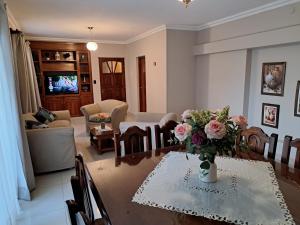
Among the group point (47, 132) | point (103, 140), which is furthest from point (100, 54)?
point (47, 132)

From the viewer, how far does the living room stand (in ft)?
8.46

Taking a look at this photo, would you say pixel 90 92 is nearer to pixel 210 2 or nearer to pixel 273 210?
pixel 210 2

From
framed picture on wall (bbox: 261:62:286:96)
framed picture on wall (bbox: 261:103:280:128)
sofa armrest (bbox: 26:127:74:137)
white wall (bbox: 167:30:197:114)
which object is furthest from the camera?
white wall (bbox: 167:30:197:114)

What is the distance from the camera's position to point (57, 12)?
408cm

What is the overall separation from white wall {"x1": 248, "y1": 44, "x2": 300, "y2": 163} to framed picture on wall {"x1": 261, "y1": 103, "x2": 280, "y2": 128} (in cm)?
7

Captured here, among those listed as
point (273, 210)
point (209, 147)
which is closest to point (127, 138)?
point (209, 147)

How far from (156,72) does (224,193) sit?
4.86 meters

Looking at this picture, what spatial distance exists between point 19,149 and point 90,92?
5.35 metres

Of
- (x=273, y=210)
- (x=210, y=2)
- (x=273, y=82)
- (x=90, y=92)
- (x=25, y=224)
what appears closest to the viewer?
(x=273, y=210)

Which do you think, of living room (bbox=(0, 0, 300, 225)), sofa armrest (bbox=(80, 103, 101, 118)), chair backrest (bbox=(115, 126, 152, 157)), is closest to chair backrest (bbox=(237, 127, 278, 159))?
living room (bbox=(0, 0, 300, 225))

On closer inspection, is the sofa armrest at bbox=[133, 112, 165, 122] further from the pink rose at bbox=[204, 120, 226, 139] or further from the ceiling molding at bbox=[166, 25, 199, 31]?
the pink rose at bbox=[204, 120, 226, 139]

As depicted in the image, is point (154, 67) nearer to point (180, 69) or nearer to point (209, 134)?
point (180, 69)

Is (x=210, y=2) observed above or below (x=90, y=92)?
above

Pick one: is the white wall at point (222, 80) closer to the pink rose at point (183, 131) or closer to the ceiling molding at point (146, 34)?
the ceiling molding at point (146, 34)
